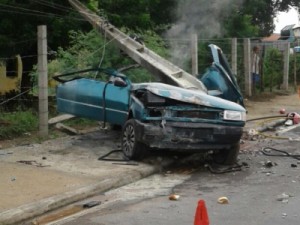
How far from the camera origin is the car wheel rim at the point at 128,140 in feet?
29.3

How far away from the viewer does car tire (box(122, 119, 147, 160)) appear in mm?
8836

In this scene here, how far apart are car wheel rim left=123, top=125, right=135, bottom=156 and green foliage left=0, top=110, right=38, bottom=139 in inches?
122

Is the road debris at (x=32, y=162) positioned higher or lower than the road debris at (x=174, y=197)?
higher

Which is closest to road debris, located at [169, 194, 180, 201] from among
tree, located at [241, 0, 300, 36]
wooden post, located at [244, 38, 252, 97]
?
wooden post, located at [244, 38, 252, 97]

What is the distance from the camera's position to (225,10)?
21.8 m

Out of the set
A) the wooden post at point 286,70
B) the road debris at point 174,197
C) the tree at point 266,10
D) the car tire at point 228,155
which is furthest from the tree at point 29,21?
the tree at point 266,10

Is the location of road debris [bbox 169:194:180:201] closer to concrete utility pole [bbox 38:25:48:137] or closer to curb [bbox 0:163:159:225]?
curb [bbox 0:163:159:225]

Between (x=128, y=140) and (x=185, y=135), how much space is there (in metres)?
1.10

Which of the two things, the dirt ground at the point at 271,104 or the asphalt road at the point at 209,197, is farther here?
the dirt ground at the point at 271,104

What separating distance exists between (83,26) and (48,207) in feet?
30.0

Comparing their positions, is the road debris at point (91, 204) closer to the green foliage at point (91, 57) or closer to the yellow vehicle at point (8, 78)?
the green foliage at point (91, 57)

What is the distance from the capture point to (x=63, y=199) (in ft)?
21.8

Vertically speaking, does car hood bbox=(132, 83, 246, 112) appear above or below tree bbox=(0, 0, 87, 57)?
below

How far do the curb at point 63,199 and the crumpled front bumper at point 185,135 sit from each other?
0.50m
